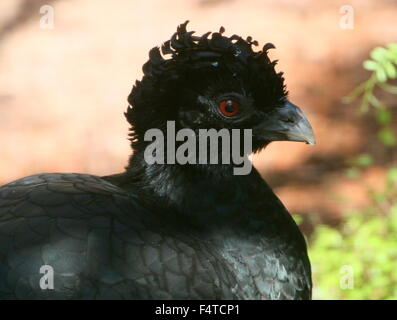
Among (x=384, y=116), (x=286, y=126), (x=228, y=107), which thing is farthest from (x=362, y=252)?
(x=228, y=107)

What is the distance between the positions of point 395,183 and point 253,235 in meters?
2.64

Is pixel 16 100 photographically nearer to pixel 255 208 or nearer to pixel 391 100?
pixel 391 100

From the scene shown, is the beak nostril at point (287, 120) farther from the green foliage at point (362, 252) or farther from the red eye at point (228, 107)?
the green foliage at point (362, 252)

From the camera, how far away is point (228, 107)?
366cm

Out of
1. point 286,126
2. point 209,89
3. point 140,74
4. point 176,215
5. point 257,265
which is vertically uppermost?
point 140,74

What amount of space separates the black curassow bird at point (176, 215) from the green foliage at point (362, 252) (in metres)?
1.36

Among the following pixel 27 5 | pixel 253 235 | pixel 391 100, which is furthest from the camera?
pixel 27 5

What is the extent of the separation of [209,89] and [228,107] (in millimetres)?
124

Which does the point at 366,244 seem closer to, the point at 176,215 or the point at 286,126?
the point at 286,126

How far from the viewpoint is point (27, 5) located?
8148 mm

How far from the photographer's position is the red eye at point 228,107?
3662mm

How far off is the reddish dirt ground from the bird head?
251 centimetres

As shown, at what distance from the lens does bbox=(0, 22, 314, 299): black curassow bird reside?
3100 millimetres
